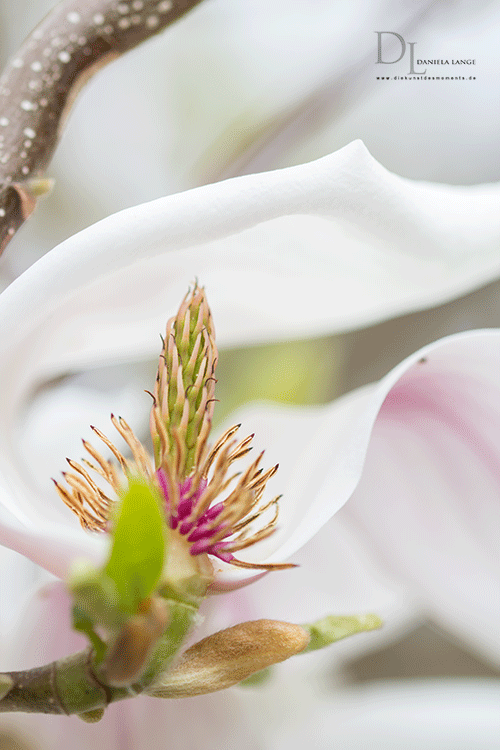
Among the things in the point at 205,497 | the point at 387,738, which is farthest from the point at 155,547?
the point at 387,738

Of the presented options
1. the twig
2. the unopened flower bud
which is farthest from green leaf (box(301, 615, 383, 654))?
the twig

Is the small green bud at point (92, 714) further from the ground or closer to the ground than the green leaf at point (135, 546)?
closer to the ground

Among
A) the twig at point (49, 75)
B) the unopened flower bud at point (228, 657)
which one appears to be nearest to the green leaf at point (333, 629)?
the unopened flower bud at point (228, 657)

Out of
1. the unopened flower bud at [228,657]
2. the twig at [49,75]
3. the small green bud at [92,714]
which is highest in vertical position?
the twig at [49,75]

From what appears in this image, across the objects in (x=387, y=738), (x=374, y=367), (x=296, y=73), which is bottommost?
(x=387, y=738)

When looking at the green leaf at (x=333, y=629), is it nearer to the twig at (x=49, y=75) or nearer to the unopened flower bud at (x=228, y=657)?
the unopened flower bud at (x=228, y=657)

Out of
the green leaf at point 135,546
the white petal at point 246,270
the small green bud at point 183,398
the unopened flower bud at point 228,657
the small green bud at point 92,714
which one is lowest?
the small green bud at point 92,714

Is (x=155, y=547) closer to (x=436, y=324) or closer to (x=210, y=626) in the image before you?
(x=210, y=626)
